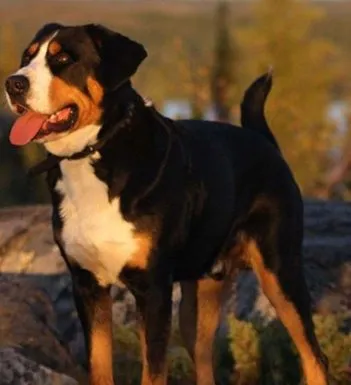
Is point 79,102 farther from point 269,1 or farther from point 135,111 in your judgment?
point 269,1

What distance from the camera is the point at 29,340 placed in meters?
7.07

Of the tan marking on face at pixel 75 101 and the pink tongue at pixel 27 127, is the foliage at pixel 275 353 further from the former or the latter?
the pink tongue at pixel 27 127

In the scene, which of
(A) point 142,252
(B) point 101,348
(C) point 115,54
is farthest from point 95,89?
(B) point 101,348

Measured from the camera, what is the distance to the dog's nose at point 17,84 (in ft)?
18.2

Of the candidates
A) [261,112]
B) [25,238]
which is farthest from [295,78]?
[261,112]

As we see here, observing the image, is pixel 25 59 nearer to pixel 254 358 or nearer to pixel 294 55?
pixel 254 358

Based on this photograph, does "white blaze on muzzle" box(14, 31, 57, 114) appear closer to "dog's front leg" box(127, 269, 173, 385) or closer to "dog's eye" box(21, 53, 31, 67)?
"dog's eye" box(21, 53, 31, 67)

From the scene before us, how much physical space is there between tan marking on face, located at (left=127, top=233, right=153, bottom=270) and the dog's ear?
0.78 meters

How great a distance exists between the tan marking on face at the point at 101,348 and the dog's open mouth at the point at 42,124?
42.8 inches

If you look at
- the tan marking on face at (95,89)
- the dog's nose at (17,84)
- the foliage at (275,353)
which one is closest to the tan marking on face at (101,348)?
the tan marking on face at (95,89)

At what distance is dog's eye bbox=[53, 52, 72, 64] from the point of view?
573cm

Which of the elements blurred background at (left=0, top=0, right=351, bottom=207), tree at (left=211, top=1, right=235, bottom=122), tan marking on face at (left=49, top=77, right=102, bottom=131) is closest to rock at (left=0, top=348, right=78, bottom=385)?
tan marking on face at (left=49, top=77, right=102, bottom=131)

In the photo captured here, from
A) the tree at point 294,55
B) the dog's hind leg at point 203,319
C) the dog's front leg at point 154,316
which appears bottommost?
the tree at point 294,55

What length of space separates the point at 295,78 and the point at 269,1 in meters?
2.51
